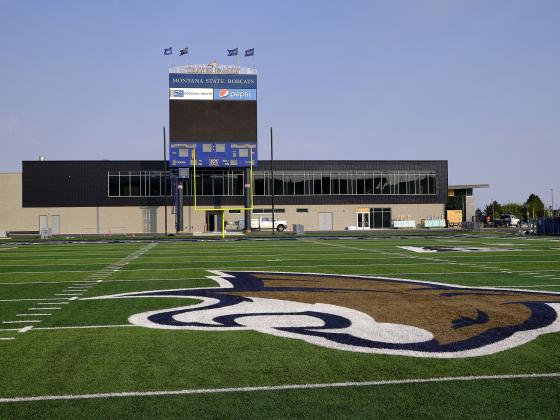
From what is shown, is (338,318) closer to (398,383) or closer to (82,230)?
(398,383)

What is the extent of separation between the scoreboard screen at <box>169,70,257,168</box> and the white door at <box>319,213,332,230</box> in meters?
13.8

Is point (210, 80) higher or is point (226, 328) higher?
point (210, 80)

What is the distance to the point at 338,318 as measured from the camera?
905 centimetres

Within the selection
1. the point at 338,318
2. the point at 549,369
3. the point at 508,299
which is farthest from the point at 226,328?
the point at 508,299

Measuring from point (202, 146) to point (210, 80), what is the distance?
6650 millimetres

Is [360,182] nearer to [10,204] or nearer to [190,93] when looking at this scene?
[190,93]

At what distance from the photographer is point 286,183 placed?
66.1 metres

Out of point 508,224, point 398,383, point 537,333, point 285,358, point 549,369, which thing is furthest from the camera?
point 508,224

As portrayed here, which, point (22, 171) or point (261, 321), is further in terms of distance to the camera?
point (22, 171)

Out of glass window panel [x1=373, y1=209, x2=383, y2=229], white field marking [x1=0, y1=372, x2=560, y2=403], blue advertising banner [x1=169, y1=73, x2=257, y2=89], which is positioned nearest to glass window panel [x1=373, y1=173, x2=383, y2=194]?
glass window panel [x1=373, y1=209, x2=383, y2=229]

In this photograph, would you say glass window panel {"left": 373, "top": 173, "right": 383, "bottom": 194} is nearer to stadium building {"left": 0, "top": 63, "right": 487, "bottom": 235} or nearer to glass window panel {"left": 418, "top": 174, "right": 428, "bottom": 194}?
stadium building {"left": 0, "top": 63, "right": 487, "bottom": 235}

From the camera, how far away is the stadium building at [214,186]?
56219mm

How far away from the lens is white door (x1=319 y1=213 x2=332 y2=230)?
66.6 meters

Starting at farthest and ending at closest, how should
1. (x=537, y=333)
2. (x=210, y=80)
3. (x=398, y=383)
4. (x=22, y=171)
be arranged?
(x=22, y=171) → (x=210, y=80) → (x=537, y=333) → (x=398, y=383)
